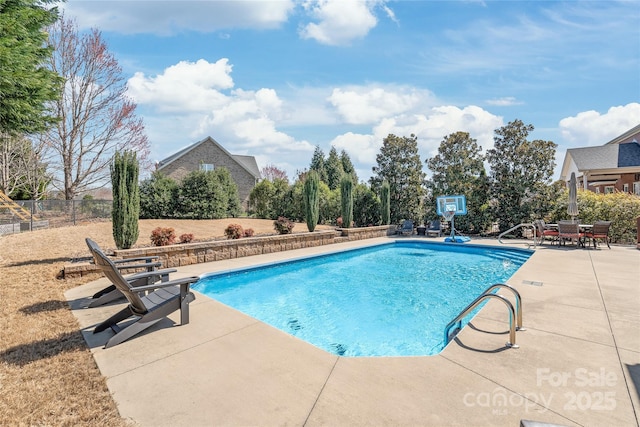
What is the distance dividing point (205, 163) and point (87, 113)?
1086cm

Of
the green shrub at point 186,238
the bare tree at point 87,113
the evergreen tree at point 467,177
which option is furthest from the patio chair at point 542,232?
the bare tree at point 87,113

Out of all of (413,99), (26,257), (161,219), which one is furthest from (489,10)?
(161,219)

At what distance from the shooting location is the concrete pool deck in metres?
2.24

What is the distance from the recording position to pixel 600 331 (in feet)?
12.3

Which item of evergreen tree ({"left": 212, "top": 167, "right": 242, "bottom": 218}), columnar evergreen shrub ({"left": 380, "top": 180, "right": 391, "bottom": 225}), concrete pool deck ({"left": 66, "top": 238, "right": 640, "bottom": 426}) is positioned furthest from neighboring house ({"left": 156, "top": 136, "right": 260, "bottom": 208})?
concrete pool deck ({"left": 66, "top": 238, "right": 640, "bottom": 426})

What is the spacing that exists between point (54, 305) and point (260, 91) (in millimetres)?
14943

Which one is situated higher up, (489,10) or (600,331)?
(489,10)

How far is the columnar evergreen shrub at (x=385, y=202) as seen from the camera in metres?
15.6

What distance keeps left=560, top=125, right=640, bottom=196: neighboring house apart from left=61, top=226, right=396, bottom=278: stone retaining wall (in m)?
19.6

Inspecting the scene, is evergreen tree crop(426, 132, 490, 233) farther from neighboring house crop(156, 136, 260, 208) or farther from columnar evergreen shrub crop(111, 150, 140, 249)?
neighboring house crop(156, 136, 260, 208)

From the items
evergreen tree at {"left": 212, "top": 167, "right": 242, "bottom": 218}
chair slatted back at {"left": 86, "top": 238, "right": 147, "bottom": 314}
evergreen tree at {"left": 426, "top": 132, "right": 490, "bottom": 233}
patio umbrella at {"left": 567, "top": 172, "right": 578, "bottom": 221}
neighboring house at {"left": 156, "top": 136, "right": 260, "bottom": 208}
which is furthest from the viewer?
neighboring house at {"left": 156, "top": 136, "right": 260, "bottom": 208}

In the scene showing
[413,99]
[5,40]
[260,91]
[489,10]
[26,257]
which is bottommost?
[26,257]

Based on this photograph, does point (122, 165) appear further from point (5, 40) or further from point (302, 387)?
point (302, 387)

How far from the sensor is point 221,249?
9000 mm
